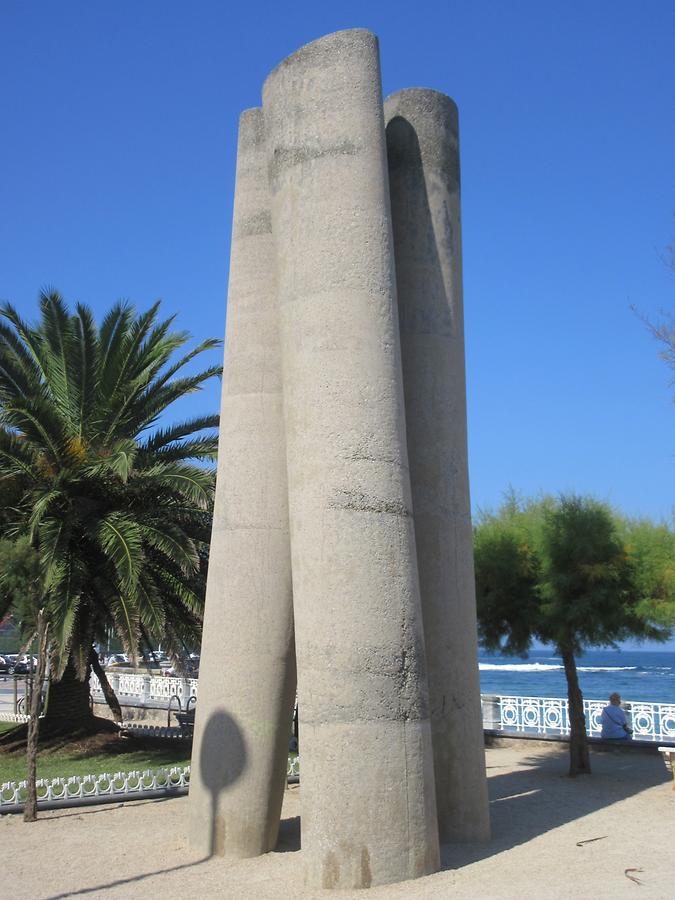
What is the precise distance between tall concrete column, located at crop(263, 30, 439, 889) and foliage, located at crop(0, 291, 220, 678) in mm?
6714

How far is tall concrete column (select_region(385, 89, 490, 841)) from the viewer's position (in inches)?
366

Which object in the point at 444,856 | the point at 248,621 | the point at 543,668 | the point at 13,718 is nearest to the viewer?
the point at 444,856

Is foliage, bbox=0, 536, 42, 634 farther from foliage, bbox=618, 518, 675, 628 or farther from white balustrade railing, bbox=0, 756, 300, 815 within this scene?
foliage, bbox=618, 518, 675, 628

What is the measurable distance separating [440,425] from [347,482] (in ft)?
6.51

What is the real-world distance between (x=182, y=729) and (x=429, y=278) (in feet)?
43.2

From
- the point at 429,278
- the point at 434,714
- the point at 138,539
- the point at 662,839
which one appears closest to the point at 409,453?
the point at 429,278

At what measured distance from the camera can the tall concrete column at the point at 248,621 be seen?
359 inches

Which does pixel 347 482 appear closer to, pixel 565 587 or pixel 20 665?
pixel 565 587

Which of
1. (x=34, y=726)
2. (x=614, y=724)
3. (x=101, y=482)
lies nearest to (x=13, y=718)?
(x=101, y=482)

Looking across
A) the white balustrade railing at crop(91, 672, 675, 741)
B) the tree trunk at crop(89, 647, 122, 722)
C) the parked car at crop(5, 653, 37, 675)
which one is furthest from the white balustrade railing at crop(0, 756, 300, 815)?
the white balustrade railing at crop(91, 672, 675, 741)

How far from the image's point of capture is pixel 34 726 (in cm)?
1163

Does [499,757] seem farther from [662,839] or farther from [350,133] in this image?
[350,133]

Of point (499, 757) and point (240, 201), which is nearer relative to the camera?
point (240, 201)

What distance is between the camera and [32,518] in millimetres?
15086
